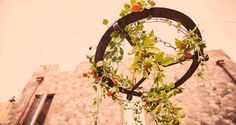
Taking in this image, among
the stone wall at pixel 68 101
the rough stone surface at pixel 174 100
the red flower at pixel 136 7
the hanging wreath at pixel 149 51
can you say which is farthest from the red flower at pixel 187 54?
the stone wall at pixel 68 101

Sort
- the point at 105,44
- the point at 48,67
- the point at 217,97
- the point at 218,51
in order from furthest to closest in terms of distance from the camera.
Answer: the point at 48,67 < the point at 218,51 < the point at 217,97 < the point at 105,44

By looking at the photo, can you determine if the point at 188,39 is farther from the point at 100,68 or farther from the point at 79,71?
the point at 79,71

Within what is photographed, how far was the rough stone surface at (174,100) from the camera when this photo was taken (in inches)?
247

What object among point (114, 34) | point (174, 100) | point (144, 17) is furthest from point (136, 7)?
point (174, 100)

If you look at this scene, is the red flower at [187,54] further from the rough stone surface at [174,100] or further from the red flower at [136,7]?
the rough stone surface at [174,100]

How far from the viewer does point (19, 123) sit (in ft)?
20.5

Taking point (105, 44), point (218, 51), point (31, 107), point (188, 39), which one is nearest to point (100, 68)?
point (105, 44)

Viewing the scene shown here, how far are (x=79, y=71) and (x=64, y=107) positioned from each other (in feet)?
7.08

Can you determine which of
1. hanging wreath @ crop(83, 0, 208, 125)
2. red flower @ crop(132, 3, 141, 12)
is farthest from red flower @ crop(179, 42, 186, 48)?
red flower @ crop(132, 3, 141, 12)

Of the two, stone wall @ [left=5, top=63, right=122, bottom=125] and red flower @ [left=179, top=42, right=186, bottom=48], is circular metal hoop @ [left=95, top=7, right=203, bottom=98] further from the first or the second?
stone wall @ [left=5, top=63, right=122, bottom=125]

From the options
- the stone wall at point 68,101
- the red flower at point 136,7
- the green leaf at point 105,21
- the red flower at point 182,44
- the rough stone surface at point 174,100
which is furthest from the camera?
the stone wall at point 68,101

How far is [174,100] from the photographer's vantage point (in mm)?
6906

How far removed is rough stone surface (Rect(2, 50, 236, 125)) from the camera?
20.6 feet

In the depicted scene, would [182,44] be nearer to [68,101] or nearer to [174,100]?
[174,100]
